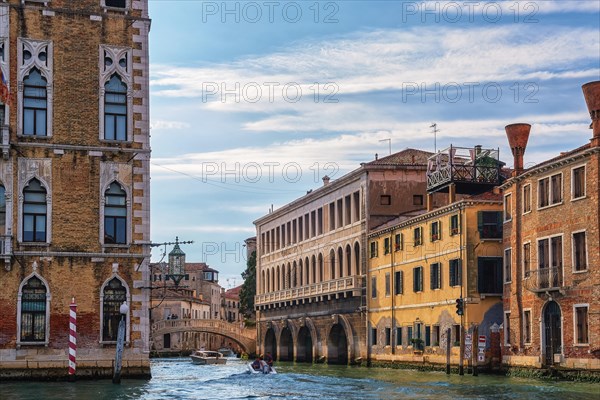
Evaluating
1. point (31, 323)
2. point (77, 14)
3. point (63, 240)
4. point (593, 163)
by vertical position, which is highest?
point (77, 14)

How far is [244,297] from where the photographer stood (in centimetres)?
9100

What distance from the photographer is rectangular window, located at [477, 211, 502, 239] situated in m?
44.6

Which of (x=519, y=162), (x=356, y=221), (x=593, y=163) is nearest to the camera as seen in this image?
(x=593, y=163)

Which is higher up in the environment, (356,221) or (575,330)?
(356,221)

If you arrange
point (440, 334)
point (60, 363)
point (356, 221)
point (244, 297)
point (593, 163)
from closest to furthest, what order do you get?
point (60, 363) → point (593, 163) → point (440, 334) → point (356, 221) → point (244, 297)

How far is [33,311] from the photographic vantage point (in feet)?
103

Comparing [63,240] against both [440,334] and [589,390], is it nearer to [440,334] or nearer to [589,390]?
[589,390]

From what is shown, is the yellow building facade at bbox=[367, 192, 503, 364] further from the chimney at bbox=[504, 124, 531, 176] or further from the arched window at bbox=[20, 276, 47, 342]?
the arched window at bbox=[20, 276, 47, 342]

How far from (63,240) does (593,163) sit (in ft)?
56.4

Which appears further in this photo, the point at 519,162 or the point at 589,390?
the point at 519,162

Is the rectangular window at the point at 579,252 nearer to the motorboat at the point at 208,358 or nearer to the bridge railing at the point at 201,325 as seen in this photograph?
the motorboat at the point at 208,358

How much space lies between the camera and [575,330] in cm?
3669

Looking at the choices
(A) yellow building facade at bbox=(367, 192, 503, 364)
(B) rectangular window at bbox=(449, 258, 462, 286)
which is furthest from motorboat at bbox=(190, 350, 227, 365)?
(B) rectangular window at bbox=(449, 258, 462, 286)

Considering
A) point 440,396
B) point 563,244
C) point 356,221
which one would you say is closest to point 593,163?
point 563,244
